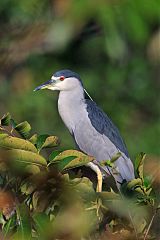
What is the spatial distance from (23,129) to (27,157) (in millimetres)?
113

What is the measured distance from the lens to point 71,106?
3607 millimetres

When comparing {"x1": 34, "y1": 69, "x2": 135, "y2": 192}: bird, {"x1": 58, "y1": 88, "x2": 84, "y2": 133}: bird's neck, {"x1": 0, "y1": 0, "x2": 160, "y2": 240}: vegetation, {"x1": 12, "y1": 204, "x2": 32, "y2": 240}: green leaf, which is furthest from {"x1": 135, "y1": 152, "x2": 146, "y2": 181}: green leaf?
{"x1": 58, "y1": 88, "x2": 84, "y2": 133}: bird's neck

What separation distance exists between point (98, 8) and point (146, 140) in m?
3.83

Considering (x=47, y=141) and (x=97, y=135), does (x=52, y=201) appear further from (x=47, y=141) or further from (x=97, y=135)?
(x=97, y=135)

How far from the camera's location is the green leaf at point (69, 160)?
1.48 m

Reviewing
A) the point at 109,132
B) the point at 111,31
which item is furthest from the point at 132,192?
the point at 109,132

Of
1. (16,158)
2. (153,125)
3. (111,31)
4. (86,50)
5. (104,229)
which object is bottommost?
(153,125)

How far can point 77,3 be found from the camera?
3.98 feet

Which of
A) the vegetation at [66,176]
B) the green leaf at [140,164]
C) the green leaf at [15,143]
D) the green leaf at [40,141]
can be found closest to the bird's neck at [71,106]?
the vegetation at [66,176]

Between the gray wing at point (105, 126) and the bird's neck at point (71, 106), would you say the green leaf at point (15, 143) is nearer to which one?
the gray wing at point (105, 126)

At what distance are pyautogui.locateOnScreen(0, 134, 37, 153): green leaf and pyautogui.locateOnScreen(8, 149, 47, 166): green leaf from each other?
0.02m

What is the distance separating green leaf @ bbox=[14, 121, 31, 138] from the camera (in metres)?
1.52

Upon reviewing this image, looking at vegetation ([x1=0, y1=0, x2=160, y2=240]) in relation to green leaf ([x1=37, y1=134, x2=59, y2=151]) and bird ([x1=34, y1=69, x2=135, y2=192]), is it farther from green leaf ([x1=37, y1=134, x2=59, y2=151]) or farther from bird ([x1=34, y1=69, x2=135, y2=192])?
bird ([x1=34, y1=69, x2=135, y2=192])

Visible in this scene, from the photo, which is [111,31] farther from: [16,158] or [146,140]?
[146,140]
